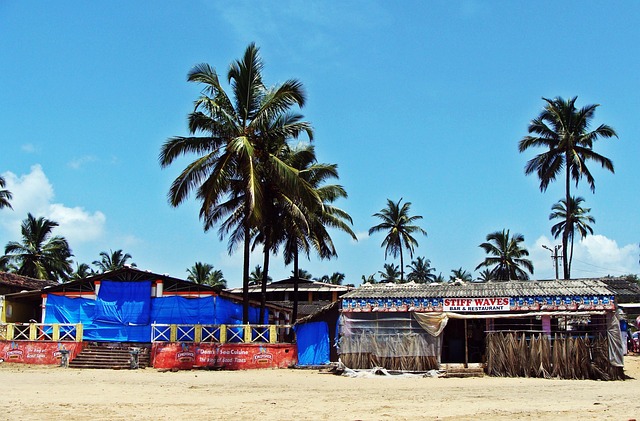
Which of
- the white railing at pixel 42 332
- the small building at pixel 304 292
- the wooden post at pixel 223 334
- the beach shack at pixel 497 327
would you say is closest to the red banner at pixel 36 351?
the white railing at pixel 42 332

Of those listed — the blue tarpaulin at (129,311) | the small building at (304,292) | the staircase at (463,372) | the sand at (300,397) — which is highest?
the small building at (304,292)

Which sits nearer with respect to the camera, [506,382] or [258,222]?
[506,382]

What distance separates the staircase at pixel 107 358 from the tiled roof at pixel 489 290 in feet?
27.2

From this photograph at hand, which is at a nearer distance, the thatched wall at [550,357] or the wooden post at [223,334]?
the thatched wall at [550,357]

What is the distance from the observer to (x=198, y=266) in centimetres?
5916

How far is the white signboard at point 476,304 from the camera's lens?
2212cm

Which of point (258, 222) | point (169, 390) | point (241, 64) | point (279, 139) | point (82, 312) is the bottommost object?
point (169, 390)

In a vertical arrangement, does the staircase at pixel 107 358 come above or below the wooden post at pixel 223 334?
below

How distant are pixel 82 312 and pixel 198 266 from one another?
30.6 m

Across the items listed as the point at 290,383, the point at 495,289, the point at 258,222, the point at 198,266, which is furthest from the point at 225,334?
the point at 198,266

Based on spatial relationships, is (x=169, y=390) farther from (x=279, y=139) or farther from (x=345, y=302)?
(x=279, y=139)

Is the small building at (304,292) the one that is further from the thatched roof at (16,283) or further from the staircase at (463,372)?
the staircase at (463,372)

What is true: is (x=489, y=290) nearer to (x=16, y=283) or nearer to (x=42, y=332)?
(x=42, y=332)

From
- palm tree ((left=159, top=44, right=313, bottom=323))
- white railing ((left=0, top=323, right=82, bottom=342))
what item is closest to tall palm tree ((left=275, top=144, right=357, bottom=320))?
palm tree ((left=159, top=44, right=313, bottom=323))
